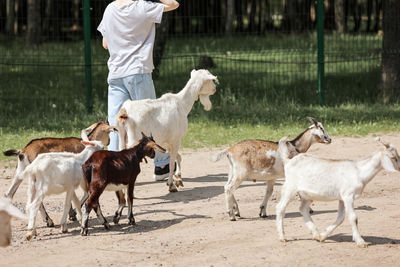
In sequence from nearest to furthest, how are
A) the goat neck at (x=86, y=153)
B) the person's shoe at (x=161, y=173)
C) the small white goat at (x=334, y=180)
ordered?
the small white goat at (x=334, y=180) → the goat neck at (x=86, y=153) → the person's shoe at (x=161, y=173)

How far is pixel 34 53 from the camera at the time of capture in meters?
18.6

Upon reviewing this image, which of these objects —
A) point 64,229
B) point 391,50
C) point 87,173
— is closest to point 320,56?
point 391,50

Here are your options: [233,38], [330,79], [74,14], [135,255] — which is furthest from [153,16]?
[74,14]

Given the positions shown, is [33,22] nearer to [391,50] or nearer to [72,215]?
[391,50]

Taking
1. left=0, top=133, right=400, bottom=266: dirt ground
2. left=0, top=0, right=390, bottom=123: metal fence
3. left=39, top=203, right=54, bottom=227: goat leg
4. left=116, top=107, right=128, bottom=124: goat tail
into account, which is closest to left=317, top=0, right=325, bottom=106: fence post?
left=0, top=0, right=390, bottom=123: metal fence

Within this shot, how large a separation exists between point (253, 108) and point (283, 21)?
6.07 meters

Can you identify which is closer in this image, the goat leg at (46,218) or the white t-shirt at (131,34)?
the goat leg at (46,218)

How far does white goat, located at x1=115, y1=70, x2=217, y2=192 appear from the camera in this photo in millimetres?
8773

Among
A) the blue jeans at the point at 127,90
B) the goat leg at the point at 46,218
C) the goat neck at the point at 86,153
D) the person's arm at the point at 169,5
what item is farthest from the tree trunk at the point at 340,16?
the goat leg at the point at 46,218

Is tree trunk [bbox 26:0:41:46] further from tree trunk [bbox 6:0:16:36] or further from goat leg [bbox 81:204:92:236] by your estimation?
goat leg [bbox 81:204:92:236]

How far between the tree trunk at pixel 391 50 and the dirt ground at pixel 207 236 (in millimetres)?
6717

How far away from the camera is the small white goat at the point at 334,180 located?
6.78 m

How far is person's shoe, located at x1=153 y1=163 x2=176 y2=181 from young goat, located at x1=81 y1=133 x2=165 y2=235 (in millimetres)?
2179

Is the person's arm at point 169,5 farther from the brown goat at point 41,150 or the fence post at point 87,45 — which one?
the fence post at point 87,45
